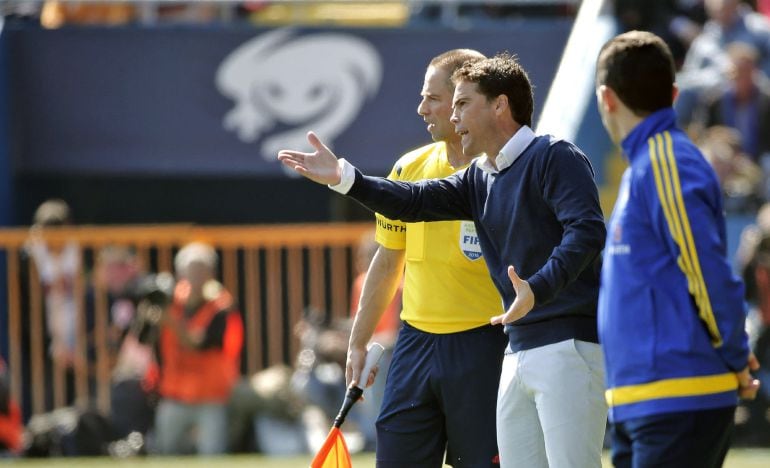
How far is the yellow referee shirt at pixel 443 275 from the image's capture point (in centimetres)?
615

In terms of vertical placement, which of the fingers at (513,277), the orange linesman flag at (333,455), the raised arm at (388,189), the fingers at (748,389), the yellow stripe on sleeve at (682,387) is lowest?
the orange linesman flag at (333,455)

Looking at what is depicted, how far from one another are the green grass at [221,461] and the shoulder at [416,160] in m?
4.35

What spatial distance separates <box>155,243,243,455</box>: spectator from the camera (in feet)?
39.3

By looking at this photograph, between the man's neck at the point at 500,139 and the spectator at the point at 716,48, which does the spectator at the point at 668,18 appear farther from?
the man's neck at the point at 500,139

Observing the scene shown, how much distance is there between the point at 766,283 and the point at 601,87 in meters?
7.04

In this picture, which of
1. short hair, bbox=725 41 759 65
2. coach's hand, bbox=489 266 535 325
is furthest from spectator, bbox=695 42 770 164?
coach's hand, bbox=489 266 535 325

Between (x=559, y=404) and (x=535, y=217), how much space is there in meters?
0.64

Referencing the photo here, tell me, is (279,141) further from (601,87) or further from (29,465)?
(601,87)

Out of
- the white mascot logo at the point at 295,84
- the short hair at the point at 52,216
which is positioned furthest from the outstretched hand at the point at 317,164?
the white mascot logo at the point at 295,84

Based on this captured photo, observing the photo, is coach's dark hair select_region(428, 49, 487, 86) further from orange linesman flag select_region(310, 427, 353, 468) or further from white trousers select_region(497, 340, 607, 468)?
orange linesman flag select_region(310, 427, 353, 468)

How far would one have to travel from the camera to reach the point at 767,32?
508 inches

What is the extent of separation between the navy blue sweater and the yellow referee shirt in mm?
394

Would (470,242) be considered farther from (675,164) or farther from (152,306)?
(152,306)

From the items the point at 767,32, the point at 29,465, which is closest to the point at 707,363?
the point at 29,465
